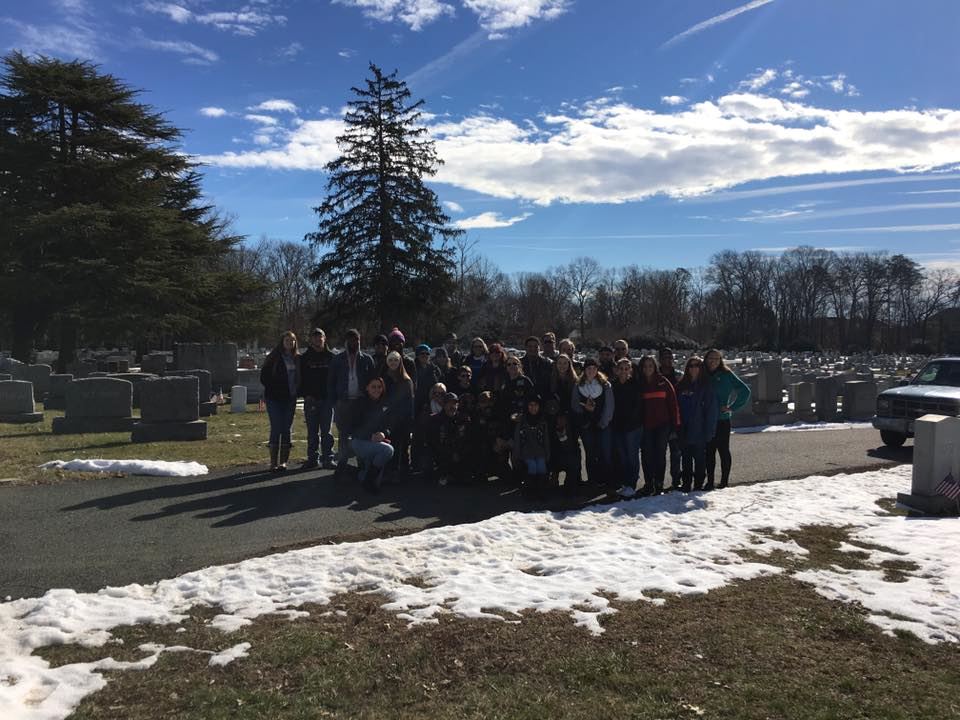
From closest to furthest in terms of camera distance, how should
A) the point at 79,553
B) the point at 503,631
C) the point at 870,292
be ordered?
the point at 503,631 < the point at 79,553 < the point at 870,292

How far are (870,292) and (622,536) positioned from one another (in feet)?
322

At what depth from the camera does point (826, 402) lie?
16781 millimetres

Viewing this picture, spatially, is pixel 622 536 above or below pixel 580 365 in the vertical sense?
below

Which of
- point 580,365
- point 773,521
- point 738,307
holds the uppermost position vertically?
point 738,307

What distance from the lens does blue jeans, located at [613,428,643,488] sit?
798cm

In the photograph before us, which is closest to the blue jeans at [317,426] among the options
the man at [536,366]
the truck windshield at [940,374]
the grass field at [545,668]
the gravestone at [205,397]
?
the man at [536,366]

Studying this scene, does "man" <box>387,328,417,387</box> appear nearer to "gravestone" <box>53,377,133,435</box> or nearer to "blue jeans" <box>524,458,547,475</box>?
"blue jeans" <box>524,458,547,475</box>

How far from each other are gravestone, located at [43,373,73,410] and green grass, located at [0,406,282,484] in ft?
14.4

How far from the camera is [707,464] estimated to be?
8555mm

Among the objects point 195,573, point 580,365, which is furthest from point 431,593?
point 580,365

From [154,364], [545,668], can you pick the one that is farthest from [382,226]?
[545,668]

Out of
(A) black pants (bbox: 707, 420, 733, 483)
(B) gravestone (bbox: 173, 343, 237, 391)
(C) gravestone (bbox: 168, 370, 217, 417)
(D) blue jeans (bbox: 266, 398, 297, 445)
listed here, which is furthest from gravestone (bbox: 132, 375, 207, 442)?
(B) gravestone (bbox: 173, 343, 237, 391)

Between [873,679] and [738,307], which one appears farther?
[738,307]

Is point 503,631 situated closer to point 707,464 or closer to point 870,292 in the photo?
point 707,464
